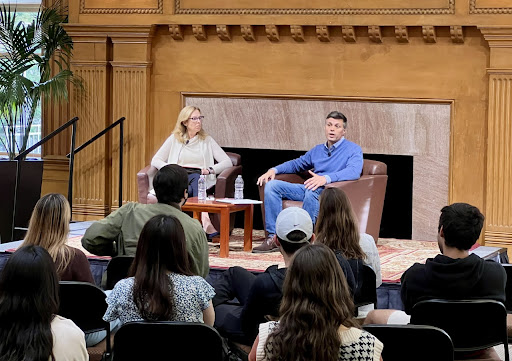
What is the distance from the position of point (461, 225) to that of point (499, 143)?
4.41m

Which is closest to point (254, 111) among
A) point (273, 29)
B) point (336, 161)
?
point (273, 29)

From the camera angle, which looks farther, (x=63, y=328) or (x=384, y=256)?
(x=384, y=256)

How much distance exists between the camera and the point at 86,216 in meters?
9.03

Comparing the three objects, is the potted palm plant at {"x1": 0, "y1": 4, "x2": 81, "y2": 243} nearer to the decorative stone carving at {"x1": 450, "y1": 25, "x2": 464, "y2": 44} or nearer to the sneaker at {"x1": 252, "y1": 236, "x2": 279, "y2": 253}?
the sneaker at {"x1": 252, "y1": 236, "x2": 279, "y2": 253}

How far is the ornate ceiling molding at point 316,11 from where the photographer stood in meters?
7.84

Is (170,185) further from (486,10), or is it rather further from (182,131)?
(486,10)

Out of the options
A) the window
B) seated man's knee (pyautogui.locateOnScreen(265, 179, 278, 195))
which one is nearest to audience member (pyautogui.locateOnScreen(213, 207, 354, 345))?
seated man's knee (pyautogui.locateOnScreen(265, 179, 278, 195))

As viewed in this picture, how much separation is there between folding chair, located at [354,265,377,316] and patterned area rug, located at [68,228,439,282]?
1588 millimetres

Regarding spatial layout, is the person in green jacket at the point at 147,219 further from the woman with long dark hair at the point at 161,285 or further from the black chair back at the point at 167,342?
the black chair back at the point at 167,342

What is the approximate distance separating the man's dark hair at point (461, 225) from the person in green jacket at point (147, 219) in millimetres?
1299

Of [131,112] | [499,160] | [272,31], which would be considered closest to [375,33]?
[272,31]

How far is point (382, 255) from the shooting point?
279 inches

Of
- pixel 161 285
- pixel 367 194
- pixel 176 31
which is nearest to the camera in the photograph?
pixel 161 285

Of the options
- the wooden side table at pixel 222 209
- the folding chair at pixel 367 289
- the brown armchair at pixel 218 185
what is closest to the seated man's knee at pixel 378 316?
the folding chair at pixel 367 289
